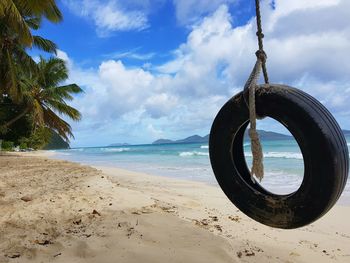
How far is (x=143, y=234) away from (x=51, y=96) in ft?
70.7

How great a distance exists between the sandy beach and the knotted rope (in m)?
1.21

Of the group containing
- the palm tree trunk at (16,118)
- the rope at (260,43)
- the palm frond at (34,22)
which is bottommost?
the rope at (260,43)

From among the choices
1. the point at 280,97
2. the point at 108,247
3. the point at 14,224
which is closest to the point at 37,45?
the point at 14,224

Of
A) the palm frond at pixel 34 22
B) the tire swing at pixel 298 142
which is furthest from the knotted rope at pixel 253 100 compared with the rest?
the palm frond at pixel 34 22

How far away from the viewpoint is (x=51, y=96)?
79.1ft

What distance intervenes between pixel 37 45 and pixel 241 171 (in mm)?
18499

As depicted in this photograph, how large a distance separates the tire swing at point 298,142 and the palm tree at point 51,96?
22.0 m

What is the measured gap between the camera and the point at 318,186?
95.9 inches

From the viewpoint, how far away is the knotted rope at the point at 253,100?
262 centimetres

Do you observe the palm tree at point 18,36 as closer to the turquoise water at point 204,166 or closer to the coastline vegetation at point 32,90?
the coastline vegetation at point 32,90

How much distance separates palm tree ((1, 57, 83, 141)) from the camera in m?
24.0

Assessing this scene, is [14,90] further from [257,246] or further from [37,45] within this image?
[257,246]

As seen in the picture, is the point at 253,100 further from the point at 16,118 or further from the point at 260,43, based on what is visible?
the point at 16,118

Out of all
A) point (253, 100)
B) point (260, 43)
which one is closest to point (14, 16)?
point (260, 43)
